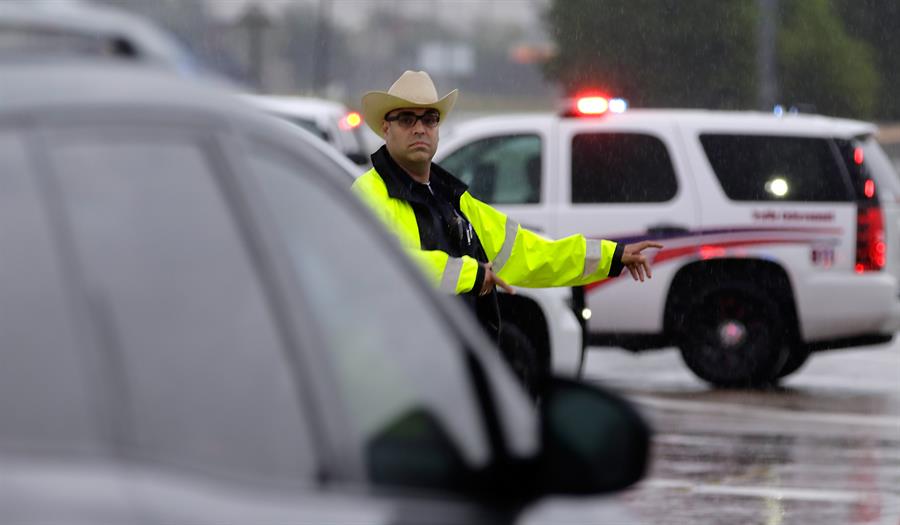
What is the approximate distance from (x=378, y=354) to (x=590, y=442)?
32cm

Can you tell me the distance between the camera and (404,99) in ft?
20.9

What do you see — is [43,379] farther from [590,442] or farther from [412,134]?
[412,134]

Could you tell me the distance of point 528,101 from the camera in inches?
3590

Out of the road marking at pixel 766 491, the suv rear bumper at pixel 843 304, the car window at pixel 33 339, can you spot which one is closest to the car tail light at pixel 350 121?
the suv rear bumper at pixel 843 304

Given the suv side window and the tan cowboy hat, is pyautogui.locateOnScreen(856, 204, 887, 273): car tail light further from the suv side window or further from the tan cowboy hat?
the tan cowboy hat

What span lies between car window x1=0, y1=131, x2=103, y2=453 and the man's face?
3.90 meters

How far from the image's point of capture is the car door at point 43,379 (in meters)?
2.18

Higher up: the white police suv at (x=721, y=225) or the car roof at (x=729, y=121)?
the car roof at (x=729, y=121)

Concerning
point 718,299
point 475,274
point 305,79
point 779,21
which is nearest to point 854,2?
Result: point 779,21

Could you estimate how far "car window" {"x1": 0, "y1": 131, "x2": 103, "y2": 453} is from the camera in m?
2.23

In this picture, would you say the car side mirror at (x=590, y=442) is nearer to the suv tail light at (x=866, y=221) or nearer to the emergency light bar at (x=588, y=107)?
the suv tail light at (x=866, y=221)

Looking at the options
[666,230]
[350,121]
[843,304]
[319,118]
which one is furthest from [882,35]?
[666,230]

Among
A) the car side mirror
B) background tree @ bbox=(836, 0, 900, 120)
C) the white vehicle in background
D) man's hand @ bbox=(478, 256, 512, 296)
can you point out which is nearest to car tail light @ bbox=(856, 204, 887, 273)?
the white vehicle in background

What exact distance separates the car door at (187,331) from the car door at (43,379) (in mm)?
27
